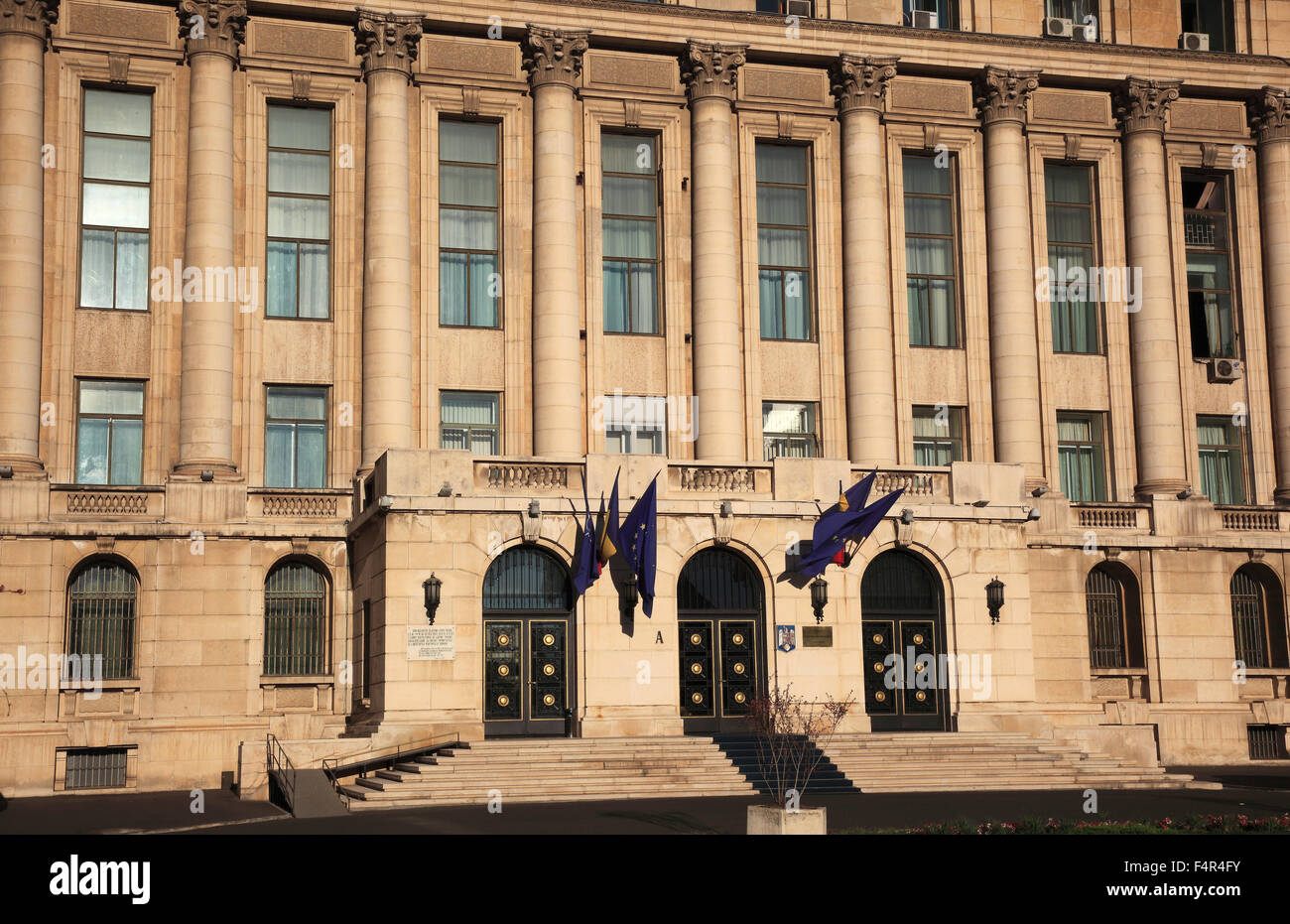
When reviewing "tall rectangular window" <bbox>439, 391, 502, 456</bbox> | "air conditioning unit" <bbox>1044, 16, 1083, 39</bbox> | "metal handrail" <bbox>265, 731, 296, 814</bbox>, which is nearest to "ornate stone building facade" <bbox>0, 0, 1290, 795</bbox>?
"tall rectangular window" <bbox>439, 391, 502, 456</bbox>

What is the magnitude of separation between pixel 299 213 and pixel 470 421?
7.57 m

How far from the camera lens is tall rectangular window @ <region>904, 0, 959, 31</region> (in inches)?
1960

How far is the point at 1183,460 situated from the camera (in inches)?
1909

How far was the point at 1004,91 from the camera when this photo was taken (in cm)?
4869

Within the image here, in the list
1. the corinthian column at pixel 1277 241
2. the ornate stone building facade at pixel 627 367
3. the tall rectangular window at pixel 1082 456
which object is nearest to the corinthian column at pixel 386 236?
the ornate stone building facade at pixel 627 367

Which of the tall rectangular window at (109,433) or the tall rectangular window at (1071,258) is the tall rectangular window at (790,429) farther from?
the tall rectangular window at (109,433)

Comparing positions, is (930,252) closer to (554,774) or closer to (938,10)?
(938,10)

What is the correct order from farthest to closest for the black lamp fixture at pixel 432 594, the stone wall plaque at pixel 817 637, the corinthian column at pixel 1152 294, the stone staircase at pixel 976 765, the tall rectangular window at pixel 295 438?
the corinthian column at pixel 1152 294, the tall rectangular window at pixel 295 438, the stone wall plaque at pixel 817 637, the black lamp fixture at pixel 432 594, the stone staircase at pixel 976 765

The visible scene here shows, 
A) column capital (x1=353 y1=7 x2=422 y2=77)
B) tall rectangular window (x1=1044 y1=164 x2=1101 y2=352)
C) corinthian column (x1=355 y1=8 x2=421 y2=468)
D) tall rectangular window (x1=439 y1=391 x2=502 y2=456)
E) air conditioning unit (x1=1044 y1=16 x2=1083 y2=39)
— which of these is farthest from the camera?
air conditioning unit (x1=1044 y1=16 x2=1083 y2=39)

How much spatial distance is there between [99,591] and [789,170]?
923 inches

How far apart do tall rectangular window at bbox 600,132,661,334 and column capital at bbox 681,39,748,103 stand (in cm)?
217

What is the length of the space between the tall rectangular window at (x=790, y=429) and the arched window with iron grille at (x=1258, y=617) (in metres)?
13.5

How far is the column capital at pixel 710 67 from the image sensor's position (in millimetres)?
46625

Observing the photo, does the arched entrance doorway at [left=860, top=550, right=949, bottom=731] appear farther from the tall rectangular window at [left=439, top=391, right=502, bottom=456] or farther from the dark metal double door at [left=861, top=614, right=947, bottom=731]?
the tall rectangular window at [left=439, top=391, right=502, bottom=456]
